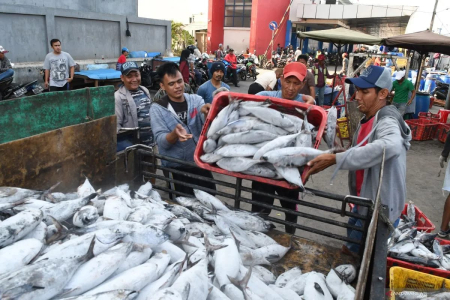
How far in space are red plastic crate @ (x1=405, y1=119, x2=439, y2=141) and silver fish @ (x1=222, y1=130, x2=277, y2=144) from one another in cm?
738

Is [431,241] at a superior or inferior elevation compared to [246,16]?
inferior

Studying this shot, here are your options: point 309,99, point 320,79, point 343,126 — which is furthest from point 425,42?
point 309,99

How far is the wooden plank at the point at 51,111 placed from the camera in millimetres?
2158

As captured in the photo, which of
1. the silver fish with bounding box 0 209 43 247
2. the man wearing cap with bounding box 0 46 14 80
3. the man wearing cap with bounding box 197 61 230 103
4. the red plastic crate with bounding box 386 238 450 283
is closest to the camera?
the silver fish with bounding box 0 209 43 247

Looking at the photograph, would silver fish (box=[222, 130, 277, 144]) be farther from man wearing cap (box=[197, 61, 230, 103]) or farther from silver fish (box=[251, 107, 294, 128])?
man wearing cap (box=[197, 61, 230, 103])

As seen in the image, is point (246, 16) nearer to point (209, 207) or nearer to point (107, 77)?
point (107, 77)

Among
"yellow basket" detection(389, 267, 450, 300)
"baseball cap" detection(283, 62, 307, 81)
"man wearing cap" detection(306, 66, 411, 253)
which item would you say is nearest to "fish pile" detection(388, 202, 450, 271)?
"yellow basket" detection(389, 267, 450, 300)

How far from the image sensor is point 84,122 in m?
2.69

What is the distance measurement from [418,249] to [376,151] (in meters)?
1.43

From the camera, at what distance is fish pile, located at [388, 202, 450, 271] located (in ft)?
9.16

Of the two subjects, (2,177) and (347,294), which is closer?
(347,294)

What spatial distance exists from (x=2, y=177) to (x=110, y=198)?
69 centimetres

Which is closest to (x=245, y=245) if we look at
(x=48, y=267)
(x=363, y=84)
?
(x=48, y=267)

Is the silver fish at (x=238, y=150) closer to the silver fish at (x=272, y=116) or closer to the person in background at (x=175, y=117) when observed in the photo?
the silver fish at (x=272, y=116)
